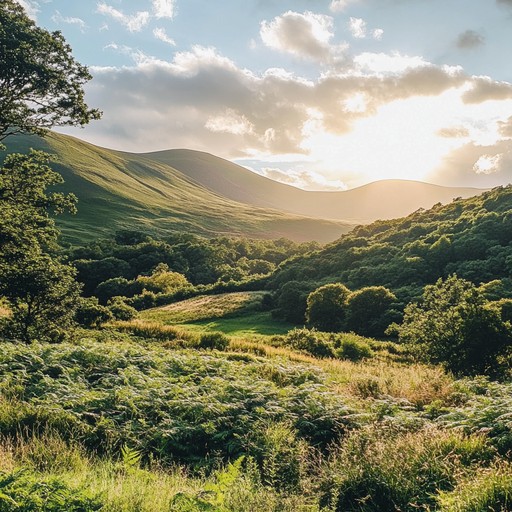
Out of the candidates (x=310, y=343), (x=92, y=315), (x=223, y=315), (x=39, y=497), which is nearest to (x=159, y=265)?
(x=223, y=315)

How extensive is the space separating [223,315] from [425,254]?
3498 cm

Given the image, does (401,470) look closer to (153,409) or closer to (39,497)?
(39,497)

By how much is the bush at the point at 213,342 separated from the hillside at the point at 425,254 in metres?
31.8

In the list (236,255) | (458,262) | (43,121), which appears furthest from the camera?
(236,255)

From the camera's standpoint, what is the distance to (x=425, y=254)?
72250 millimetres

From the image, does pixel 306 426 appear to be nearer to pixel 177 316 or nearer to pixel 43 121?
pixel 43 121

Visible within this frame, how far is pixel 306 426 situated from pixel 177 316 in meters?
50.2

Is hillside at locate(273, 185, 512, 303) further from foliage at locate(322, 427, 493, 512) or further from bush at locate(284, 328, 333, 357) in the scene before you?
foliage at locate(322, 427, 493, 512)

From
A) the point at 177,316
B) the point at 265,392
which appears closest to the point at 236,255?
the point at 177,316

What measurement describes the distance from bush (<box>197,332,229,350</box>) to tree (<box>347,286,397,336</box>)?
73.5 feet

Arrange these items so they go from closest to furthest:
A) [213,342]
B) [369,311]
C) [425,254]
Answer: [213,342] < [369,311] < [425,254]

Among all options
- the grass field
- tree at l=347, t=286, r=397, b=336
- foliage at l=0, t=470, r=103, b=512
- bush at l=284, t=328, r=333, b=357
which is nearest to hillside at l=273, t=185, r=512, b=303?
tree at l=347, t=286, r=397, b=336

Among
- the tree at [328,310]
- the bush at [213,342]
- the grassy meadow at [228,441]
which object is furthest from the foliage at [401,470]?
the tree at [328,310]

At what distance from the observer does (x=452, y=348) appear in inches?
886
